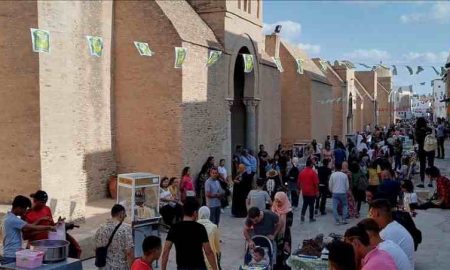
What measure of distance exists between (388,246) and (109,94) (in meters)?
12.3

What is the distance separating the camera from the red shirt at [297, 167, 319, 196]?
12.9 meters

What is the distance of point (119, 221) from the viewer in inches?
254

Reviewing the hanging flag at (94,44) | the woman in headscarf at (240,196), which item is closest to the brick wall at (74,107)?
the hanging flag at (94,44)

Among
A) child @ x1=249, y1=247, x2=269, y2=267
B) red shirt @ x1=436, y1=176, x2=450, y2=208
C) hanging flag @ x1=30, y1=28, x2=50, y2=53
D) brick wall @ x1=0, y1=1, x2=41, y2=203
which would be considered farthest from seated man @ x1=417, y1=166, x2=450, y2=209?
brick wall @ x1=0, y1=1, x2=41, y2=203

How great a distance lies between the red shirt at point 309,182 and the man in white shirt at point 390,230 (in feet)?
22.0

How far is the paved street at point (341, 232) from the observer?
371 inches

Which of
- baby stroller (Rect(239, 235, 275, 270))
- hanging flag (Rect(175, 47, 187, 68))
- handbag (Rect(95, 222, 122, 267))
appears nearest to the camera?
handbag (Rect(95, 222, 122, 267))

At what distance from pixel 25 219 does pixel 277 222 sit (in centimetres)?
387

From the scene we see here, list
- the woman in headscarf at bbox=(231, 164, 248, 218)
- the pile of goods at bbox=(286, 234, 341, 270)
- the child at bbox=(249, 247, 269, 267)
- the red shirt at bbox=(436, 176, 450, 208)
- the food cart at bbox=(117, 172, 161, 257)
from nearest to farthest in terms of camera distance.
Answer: the pile of goods at bbox=(286, 234, 341, 270)
the child at bbox=(249, 247, 269, 267)
the food cart at bbox=(117, 172, 161, 257)
the red shirt at bbox=(436, 176, 450, 208)
the woman in headscarf at bbox=(231, 164, 248, 218)

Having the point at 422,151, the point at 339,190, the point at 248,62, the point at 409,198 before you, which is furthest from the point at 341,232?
the point at 248,62

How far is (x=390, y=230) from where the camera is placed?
232 inches

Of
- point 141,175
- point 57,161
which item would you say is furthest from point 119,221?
point 57,161

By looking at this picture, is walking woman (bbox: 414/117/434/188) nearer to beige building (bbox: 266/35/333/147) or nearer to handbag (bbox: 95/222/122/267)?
beige building (bbox: 266/35/333/147)

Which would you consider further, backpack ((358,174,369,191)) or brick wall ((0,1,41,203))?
backpack ((358,174,369,191))
